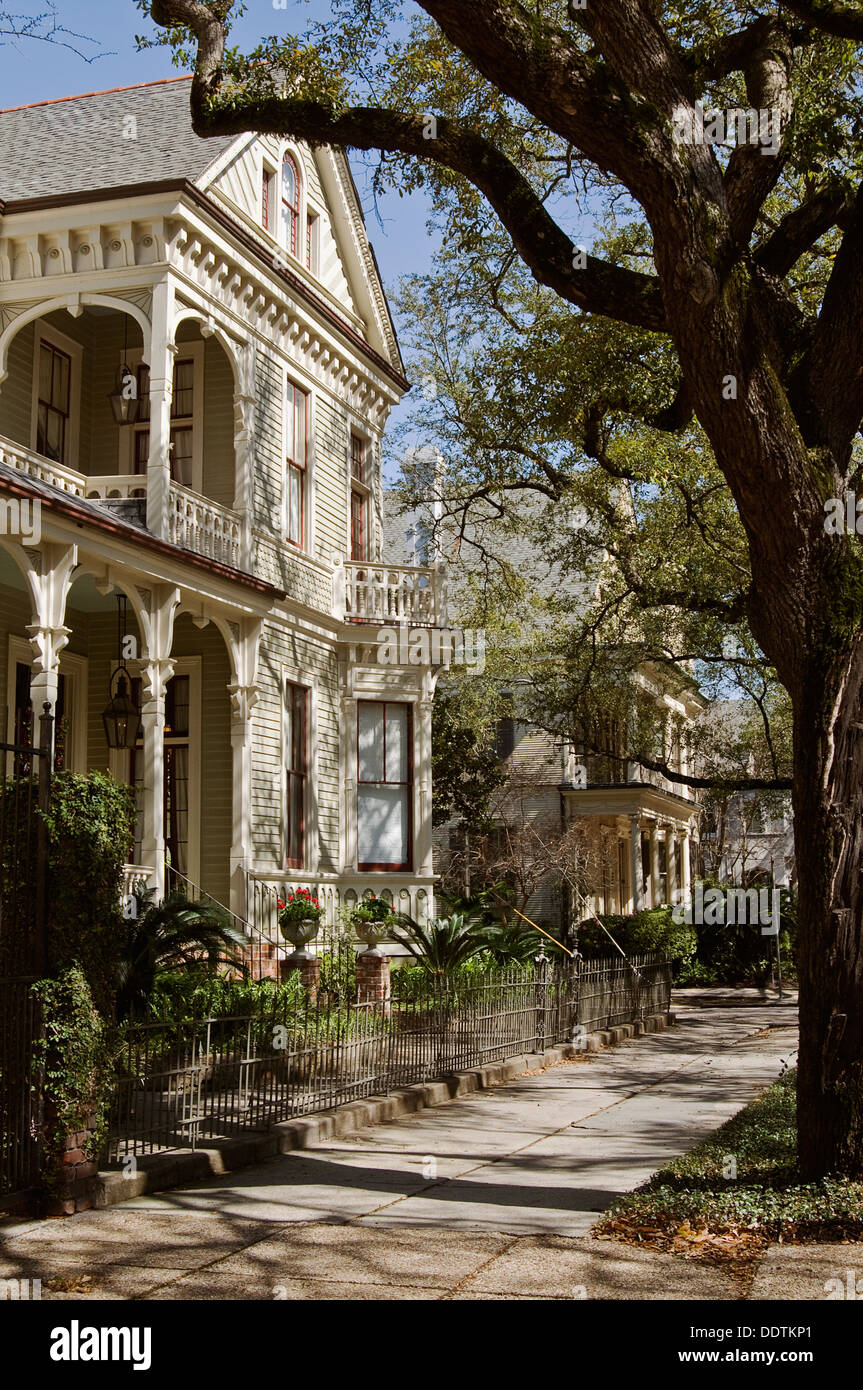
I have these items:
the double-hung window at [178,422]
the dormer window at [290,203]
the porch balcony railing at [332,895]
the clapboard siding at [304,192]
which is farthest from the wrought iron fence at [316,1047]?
the dormer window at [290,203]

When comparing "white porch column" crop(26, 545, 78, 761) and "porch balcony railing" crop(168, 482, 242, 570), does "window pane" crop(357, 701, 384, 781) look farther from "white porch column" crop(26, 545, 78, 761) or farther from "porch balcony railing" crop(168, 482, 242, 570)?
"white porch column" crop(26, 545, 78, 761)

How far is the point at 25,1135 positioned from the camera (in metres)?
7.79

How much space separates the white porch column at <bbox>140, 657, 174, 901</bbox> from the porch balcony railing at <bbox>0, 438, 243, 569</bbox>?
5.54 ft

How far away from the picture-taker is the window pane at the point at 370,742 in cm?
2288

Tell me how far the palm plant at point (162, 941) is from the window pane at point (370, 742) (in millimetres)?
8018

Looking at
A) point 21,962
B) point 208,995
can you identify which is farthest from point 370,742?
point 21,962

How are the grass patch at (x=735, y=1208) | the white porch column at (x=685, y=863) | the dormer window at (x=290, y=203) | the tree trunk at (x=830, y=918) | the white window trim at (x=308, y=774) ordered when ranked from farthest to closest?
1. the white porch column at (x=685, y=863)
2. the dormer window at (x=290, y=203)
3. the white window trim at (x=308, y=774)
4. the tree trunk at (x=830, y=918)
5. the grass patch at (x=735, y=1208)

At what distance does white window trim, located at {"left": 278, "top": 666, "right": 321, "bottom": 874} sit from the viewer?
20.4 metres

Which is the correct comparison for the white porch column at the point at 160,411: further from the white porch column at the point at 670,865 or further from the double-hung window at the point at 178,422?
the white porch column at the point at 670,865

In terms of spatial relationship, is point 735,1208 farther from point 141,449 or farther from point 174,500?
point 141,449

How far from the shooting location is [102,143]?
19906mm

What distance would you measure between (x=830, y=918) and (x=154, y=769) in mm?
10404

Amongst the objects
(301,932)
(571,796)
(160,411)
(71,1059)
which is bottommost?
(71,1059)
